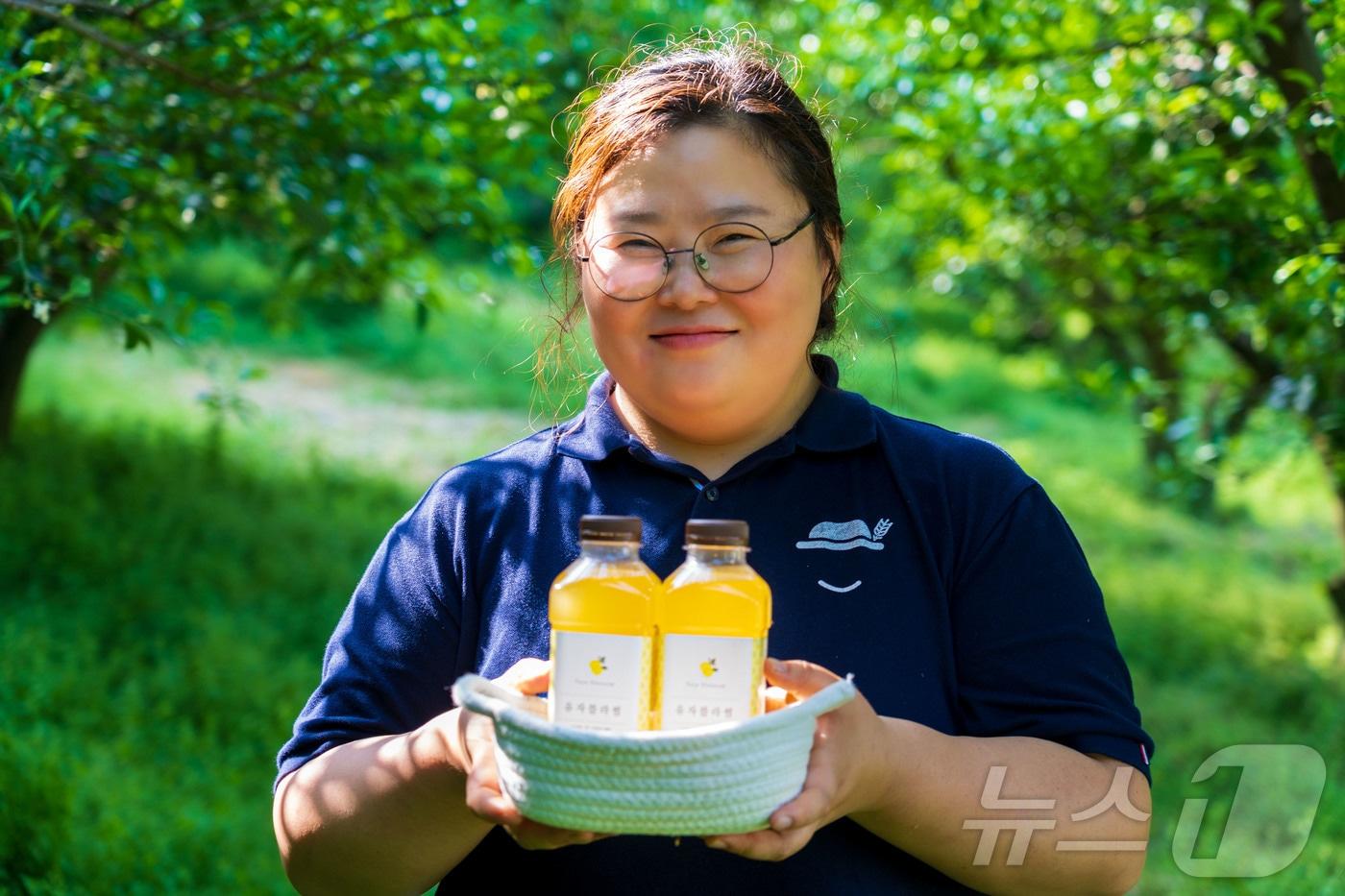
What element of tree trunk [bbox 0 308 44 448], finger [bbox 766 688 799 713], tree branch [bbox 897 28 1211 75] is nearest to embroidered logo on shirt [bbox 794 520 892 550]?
finger [bbox 766 688 799 713]

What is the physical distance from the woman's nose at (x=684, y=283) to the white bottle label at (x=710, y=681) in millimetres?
525

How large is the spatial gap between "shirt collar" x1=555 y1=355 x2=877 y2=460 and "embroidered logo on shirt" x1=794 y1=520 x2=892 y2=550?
13cm

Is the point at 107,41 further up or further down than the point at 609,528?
further up

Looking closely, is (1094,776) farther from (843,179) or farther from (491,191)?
(491,191)

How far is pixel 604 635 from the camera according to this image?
1.53 m

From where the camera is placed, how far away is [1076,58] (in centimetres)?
453

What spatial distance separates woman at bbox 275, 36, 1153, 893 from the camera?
5.76ft

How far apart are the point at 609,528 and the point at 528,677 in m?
0.23

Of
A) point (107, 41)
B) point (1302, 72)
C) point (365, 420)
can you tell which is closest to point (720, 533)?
point (107, 41)

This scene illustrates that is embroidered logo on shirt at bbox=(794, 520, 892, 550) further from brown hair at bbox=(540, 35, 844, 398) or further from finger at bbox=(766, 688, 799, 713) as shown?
brown hair at bbox=(540, 35, 844, 398)

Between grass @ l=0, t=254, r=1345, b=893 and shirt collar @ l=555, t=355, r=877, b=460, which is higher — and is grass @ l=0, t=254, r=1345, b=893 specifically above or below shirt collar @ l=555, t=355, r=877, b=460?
below

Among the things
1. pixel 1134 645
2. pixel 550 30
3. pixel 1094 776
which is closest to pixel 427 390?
pixel 550 30

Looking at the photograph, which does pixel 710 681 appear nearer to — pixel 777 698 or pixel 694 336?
pixel 777 698

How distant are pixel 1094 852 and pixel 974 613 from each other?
1.17 feet
